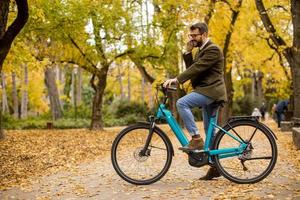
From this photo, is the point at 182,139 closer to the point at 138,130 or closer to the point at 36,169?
the point at 138,130

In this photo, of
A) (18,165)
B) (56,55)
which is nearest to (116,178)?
(18,165)

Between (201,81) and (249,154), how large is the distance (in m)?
1.15

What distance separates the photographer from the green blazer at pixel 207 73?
20.7 ft

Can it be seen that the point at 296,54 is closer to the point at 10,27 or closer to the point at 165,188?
the point at 10,27

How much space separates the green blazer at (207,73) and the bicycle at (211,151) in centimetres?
20

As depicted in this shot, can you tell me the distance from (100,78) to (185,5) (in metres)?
5.61

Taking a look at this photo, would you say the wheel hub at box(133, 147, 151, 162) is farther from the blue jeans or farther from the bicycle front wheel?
the blue jeans

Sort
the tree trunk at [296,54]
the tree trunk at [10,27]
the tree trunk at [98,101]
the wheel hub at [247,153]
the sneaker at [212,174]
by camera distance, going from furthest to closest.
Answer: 1. the tree trunk at [98,101]
2. the tree trunk at [296,54]
3. the tree trunk at [10,27]
4. the sneaker at [212,174]
5. the wheel hub at [247,153]

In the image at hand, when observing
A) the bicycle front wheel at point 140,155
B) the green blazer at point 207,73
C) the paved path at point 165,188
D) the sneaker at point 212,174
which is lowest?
the paved path at point 165,188

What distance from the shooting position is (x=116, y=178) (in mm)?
7359

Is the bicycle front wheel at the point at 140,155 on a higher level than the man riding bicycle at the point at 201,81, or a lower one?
lower

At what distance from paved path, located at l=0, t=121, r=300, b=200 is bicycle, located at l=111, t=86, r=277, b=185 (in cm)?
18

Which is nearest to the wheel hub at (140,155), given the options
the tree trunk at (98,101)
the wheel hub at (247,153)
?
the wheel hub at (247,153)

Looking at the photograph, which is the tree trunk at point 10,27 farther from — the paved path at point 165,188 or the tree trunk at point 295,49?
the tree trunk at point 295,49
